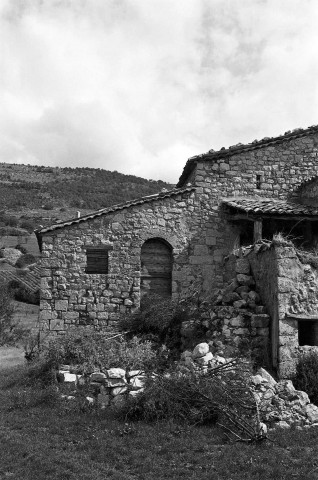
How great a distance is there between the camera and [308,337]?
10.5 metres

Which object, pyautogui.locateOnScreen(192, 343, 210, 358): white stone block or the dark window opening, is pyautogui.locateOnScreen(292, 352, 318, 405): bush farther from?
pyautogui.locateOnScreen(192, 343, 210, 358): white stone block

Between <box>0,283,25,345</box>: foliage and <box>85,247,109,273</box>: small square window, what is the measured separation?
24.6 feet

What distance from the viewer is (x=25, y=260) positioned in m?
39.5

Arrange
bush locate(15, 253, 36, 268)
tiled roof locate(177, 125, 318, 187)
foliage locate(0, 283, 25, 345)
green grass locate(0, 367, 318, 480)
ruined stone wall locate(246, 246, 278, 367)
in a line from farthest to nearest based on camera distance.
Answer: bush locate(15, 253, 36, 268), foliage locate(0, 283, 25, 345), tiled roof locate(177, 125, 318, 187), ruined stone wall locate(246, 246, 278, 367), green grass locate(0, 367, 318, 480)

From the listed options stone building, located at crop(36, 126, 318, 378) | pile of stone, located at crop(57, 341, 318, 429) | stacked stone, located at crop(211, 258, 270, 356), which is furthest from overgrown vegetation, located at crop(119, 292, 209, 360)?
stone building, located at crop(36, 126, 318, 378)

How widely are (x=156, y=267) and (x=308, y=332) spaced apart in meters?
6.67

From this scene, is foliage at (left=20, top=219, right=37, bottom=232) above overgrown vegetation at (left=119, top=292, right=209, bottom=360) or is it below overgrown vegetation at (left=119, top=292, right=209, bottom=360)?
above

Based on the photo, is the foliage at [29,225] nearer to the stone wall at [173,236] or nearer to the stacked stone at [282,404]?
the stone wall at [173,236]

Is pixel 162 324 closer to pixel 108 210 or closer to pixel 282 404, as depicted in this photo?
pixel 282 404

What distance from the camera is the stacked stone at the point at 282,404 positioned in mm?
8141

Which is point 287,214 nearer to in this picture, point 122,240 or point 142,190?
point 122,240

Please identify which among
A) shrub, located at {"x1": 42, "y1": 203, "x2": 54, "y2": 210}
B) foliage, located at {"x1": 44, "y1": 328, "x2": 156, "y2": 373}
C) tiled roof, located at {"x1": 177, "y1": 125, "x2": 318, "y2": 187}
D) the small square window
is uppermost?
shrub, located at {"x1": 42, "y1": 203, "x2": 54, "y2": 210}

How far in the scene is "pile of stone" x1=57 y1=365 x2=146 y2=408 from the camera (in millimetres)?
8961

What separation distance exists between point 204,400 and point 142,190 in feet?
173
